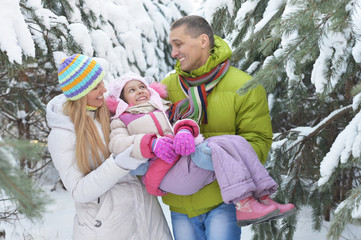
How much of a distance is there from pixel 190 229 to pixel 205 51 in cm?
117

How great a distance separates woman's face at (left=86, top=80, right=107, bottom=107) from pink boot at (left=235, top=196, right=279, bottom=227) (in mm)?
1003

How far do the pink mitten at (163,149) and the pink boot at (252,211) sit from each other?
0.47 m

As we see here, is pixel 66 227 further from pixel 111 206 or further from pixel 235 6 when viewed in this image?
pixel 235 6

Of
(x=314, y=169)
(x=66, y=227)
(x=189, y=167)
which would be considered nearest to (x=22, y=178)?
(x=189, y=167)

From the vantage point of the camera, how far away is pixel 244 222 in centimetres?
203

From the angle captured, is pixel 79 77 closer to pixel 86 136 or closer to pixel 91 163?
pixel 86 136

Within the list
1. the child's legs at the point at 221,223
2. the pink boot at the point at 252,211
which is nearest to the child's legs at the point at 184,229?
the child's legs at the point at 221,223

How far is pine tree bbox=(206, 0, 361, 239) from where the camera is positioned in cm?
165

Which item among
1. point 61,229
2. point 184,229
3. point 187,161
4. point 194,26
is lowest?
point 61,229

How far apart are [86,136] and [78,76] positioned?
1.13 feet

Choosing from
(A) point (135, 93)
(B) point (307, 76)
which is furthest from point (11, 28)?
(B) point (307, 76)

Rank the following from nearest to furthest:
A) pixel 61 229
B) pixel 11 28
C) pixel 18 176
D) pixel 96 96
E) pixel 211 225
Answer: pixel 18 176 < pixel 11 28 < pixel 96 96 < pixel 211 225 < pixel 61 229

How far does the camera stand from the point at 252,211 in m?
2.00

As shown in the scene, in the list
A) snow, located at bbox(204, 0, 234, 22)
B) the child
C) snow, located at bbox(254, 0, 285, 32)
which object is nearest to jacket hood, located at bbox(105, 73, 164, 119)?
the child
